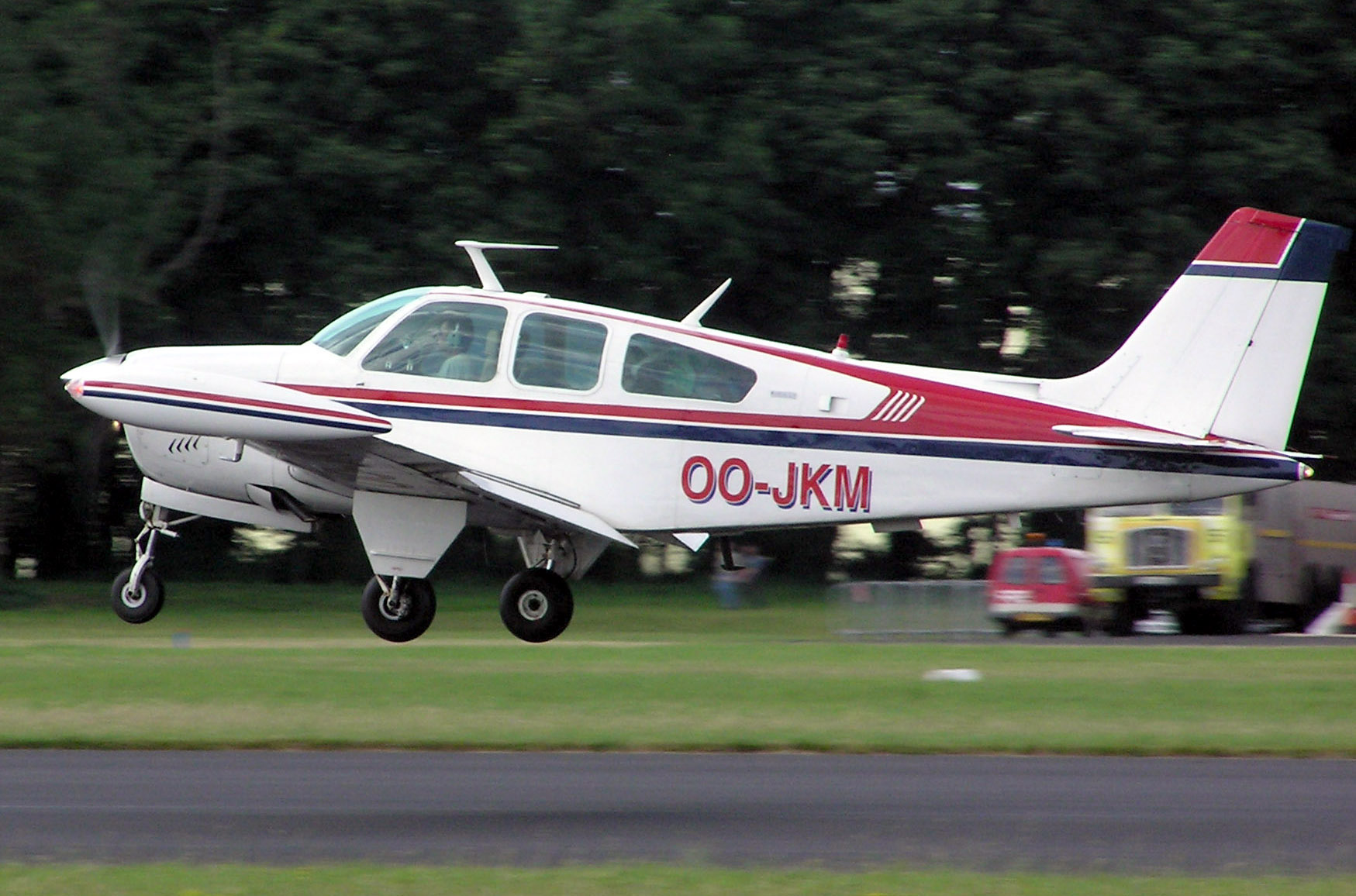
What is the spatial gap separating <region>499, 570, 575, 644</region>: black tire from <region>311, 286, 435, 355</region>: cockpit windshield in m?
2.27

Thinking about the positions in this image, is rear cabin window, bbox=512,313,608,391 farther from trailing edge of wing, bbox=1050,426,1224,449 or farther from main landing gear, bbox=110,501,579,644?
trailing edge of wing, bbox=1050,426,1224,449

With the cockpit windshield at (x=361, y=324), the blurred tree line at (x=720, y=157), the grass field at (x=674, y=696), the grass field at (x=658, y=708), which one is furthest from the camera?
the blurred tree line at (x=720, y=157)

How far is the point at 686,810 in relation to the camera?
28.5ft

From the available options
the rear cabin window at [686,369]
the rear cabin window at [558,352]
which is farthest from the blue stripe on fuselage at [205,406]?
the rear cabin window at [686,369]

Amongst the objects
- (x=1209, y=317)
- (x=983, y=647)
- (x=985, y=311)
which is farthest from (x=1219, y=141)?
(x=1209, y=317)

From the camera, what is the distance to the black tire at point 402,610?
45.9 ft

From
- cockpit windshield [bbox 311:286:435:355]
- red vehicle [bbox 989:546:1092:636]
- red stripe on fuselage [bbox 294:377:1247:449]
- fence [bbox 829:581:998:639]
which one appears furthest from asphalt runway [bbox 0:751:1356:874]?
red vehicle [bbox 989:546:1092:636]

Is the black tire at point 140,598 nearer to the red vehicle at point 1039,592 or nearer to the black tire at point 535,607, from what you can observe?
the black tire at point 535,607

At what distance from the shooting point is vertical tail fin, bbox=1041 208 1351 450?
43.4 feet

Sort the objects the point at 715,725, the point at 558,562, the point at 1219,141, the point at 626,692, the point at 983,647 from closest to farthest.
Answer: the point at 715,725, the point at 626,692, the point at 558,562, the point at 983,647, the point at 1219,141

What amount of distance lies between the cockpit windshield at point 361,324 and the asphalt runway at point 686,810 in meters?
4.04

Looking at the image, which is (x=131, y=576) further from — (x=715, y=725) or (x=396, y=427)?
(x=715, y=725)

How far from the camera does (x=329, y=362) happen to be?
44.3 ft

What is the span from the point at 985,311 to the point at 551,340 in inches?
603
